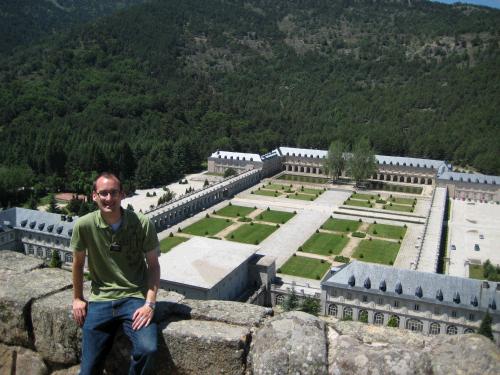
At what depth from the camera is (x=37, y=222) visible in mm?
45719

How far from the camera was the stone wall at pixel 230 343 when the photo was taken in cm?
539

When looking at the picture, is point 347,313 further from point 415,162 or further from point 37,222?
point 415,162

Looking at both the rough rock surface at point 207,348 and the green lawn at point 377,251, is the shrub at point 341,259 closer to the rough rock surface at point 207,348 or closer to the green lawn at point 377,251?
the green lawn at point 377,251

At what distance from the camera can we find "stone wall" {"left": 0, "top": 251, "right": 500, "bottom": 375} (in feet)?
17.7

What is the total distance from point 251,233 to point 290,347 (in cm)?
4906

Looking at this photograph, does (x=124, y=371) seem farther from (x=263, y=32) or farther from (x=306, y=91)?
(x=263, y=32)

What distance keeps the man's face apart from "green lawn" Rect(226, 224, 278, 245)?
1761 inches

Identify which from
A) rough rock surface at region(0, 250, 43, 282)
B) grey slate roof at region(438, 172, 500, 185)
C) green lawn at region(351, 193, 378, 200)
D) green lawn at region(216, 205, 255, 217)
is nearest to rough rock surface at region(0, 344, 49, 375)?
rough rock surface at region(0, 250, 43, 282)

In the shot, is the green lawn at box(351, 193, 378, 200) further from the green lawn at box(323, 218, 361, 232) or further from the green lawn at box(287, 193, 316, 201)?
the green lawn at box(323, 218, 361, 232)

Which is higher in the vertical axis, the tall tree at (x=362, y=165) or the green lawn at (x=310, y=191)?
the tall tree at (x=362, y=165)

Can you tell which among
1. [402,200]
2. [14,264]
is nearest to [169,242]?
[402,200]

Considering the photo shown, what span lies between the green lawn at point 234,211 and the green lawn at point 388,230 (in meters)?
15.2

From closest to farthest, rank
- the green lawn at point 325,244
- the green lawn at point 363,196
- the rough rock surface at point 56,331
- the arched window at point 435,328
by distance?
the rough rock surface at point 56,331 → the arched window at point 435,328 → the green lawn at point 325,244 → the green lawn at point 363,196

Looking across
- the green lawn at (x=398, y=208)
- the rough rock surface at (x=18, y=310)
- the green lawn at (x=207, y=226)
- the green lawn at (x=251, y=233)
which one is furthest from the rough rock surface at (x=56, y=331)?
the green lawn at (x=398, y=208)
